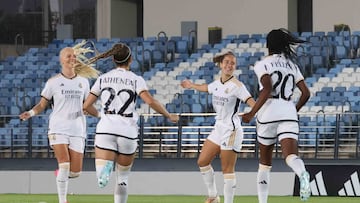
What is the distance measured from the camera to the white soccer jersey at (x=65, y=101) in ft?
50.4

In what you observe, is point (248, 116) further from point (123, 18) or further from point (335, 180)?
point (123, 18)

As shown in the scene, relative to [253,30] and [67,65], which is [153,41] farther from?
[67,65]

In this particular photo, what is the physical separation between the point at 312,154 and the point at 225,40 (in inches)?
353

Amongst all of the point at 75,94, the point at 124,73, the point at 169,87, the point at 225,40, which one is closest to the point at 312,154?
the point at 169,87

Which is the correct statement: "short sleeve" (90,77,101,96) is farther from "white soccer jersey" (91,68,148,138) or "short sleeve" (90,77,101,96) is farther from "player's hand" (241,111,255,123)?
"player's hand" (241,111,255,123)

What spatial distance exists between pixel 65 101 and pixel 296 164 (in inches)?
159

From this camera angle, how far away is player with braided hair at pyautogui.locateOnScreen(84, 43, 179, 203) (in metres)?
12.8

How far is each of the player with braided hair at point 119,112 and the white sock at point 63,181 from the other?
228 cm

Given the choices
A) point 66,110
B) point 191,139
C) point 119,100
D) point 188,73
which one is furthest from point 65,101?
point 188,73

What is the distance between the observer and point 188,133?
26.1 meters

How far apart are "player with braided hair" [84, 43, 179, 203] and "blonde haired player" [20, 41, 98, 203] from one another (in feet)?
7.99

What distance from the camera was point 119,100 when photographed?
12.8 meters

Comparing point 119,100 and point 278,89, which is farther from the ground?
point 278,89

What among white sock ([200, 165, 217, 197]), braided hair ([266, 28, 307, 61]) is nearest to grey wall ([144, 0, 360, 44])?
white sock ([200, 165, 217, 197])
